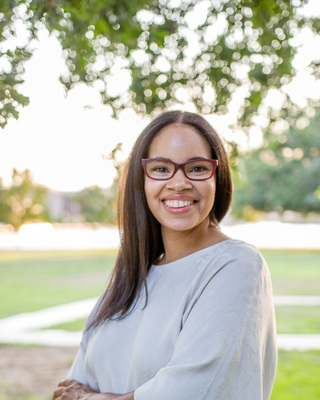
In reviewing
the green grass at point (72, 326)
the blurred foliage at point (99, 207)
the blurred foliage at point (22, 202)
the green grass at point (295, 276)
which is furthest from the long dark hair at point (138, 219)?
the green grass at point (295, 276)

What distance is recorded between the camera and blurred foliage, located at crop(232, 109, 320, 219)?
29719 mm

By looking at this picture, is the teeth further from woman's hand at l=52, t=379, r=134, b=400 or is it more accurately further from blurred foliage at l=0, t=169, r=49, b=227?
blurred foliage at l=0, t=169, r=49, b=227

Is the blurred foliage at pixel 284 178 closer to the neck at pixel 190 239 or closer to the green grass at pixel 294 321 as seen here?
the green grass at pixel 294 321

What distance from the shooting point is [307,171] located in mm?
29594

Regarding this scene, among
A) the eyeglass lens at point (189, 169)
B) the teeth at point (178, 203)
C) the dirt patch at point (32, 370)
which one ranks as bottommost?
the dirt patch at point (32, 370)

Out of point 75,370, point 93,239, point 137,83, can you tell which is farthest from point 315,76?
point 93,239

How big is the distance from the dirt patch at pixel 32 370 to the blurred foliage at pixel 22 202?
6.37 feet

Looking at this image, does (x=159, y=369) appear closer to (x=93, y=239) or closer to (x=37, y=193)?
(x=37, y=193)

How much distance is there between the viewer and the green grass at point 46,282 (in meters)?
12.5

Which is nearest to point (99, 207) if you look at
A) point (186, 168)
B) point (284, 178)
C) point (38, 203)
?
point (186, 168)

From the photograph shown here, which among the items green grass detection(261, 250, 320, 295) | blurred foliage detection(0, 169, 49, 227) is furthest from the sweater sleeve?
green grass detection(261, 250, 320, 295)

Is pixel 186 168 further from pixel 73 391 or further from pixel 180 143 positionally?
pixel 73 391

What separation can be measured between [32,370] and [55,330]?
2128 mm

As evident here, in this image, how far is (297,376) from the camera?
6.46 meters
